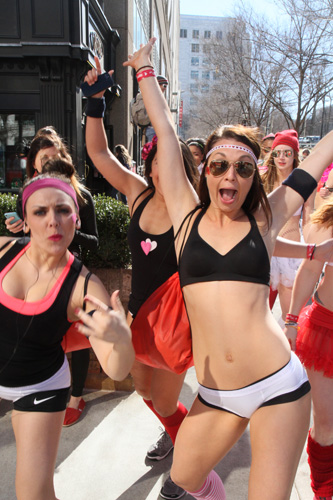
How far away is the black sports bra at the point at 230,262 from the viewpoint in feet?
6.04

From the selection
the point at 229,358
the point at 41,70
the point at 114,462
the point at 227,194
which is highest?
the point at 41,70

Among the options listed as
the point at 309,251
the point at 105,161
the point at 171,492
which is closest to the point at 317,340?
the point at 309,251

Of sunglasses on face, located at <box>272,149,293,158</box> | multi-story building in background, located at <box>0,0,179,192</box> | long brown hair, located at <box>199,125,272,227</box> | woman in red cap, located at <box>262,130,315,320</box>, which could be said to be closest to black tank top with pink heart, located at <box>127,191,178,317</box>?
→ long brown hair, located at <box>199,125,272,227</box>

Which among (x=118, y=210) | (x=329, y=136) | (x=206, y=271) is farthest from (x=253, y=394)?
(x=118, y=210)

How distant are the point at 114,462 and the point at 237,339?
5.44 ft

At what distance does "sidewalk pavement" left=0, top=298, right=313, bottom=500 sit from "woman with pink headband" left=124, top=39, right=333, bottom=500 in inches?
34.4

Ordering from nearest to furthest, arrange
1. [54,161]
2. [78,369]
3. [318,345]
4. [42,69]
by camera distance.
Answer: [318,345] → [54,161] → [78,369] → [42,69]

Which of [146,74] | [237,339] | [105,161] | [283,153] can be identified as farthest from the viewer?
[283,153]

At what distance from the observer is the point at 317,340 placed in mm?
Answer: 2529

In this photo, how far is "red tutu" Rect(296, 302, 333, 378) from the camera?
95.9 inches

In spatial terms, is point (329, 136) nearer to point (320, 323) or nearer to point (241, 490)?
point (320, 323)

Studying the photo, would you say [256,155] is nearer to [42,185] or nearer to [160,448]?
[42,185]

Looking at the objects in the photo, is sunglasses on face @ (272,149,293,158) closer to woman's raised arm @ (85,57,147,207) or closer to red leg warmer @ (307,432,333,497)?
woman's raised arm @ (85,57,147,207)

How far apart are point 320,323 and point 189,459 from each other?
1.18 m
